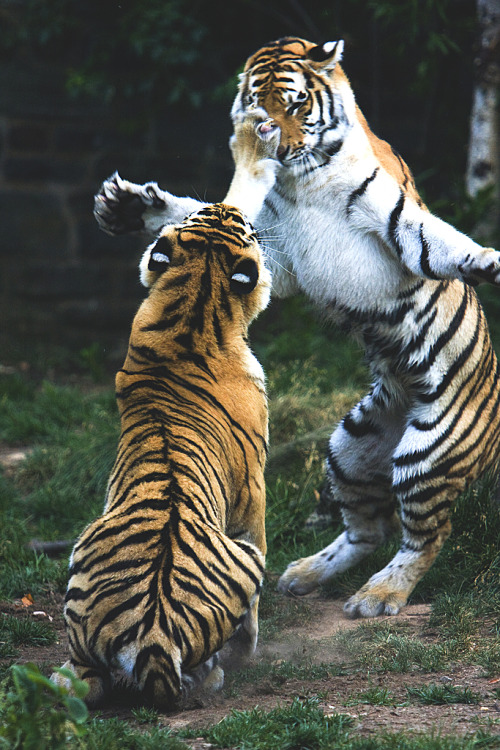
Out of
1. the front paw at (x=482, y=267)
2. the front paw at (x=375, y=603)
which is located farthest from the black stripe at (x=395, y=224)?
the front paw at (x=375, y=603)

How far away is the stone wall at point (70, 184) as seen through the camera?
835cm

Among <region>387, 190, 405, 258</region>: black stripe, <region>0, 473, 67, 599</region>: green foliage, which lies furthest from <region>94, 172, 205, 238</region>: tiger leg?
<region>0, 473, 67, 599</region>: green foliage

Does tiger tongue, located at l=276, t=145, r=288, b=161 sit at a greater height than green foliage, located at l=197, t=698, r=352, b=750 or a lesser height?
greater

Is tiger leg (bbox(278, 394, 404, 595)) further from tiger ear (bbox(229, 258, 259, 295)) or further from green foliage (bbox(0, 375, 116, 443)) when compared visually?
green foliage (bbox(0, 375, 116, 443))

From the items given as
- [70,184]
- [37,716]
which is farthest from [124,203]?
[70,184]

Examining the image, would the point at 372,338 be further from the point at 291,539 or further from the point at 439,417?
the point at 291,539

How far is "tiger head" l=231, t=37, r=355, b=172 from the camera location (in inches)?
159

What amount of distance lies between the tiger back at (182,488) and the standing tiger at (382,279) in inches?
22.8

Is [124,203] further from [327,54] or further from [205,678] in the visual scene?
[205,678]

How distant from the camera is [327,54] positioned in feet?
13.6

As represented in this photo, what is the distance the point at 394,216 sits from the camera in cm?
400

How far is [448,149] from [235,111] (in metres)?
5.18

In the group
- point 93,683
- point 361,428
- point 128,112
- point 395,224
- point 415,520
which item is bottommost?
point 93,683

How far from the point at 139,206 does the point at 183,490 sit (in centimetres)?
189
